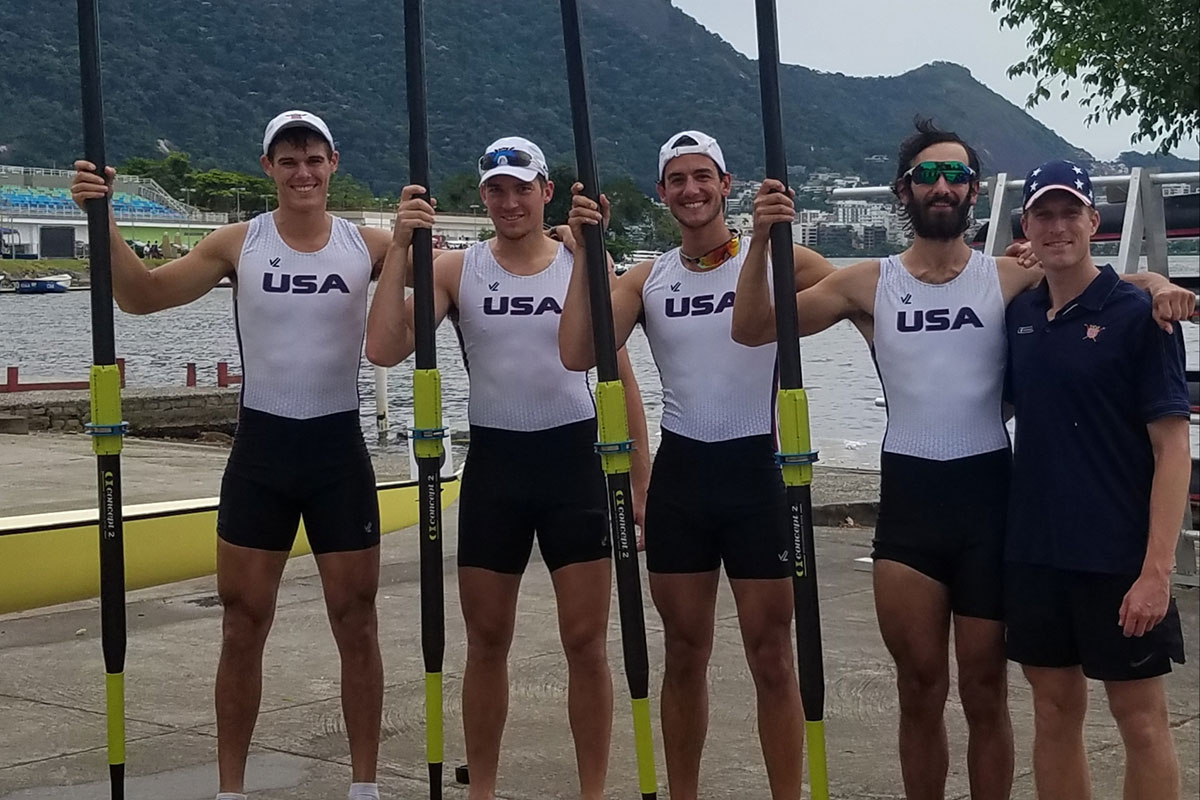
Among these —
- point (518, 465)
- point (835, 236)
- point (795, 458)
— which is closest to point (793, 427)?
point (795, 458)

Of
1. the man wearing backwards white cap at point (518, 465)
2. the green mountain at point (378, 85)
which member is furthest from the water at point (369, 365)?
the man wearing backwards white cap at point (518, 465)

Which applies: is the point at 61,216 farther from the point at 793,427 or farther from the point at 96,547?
the point at 793,427

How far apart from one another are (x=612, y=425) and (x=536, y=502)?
1.21 ft

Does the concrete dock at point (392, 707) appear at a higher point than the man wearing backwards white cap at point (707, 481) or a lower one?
lower

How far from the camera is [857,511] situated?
12.2m

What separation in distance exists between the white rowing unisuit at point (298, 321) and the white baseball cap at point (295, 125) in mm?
287

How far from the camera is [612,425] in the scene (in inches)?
171

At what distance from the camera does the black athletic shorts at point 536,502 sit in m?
4.48

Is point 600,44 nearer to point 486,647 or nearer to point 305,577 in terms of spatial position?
point 305,577

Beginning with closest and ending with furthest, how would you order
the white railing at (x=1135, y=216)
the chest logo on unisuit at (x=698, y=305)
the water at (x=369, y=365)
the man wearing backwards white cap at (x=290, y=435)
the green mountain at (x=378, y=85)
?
1. the chest logo on unisuit at (x=698, y=305)
2. the man wearing backwards white cap at (x=290, y=435)
3. the white railing at (x=1135, y=216)
4. the green mountain at (x=378, y=85)
5. the water at (x=369, y=365)

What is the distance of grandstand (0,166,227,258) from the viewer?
31078 millimetres

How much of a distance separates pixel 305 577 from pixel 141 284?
4854 mm

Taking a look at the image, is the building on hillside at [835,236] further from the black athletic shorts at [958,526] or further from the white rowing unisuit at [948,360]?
the black athletic shorts at [958,526]

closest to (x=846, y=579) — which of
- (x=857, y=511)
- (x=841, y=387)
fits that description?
(x=857, y=511)
